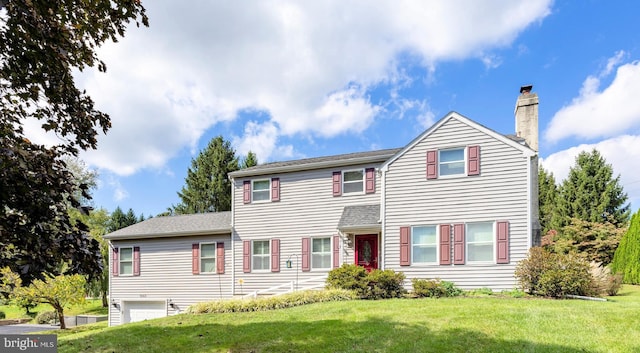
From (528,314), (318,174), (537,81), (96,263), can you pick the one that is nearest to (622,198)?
(537,81)

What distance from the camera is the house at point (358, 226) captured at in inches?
546

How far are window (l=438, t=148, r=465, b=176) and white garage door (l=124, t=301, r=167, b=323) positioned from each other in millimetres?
13881

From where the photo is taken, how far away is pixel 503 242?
44.2ft

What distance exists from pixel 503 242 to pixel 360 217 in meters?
5.00

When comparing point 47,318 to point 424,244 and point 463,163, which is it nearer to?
point 424,244

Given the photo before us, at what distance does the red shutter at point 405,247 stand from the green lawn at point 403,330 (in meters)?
3.19

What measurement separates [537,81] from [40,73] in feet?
54.3

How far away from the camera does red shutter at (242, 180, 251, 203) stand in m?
18.7

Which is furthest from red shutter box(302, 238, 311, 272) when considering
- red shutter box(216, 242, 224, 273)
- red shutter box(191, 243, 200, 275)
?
red shutter box(191, 243, 200, 275)

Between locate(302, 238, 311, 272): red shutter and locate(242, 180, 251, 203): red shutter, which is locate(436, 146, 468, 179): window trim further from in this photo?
locate(242, 180, 251, 203): red shutter

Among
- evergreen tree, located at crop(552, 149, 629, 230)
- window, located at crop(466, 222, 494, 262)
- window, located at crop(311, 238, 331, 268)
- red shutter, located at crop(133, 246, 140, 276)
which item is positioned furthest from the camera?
evergreen tree, located at crop(552, 149, 629, 230)

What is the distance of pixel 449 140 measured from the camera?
48.3 ft

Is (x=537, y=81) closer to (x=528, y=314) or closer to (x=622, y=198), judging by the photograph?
(x=528, y=314)

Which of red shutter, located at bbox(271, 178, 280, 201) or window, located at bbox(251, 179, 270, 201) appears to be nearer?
red shutter, located at bbox(271, 178, 280, 201)
